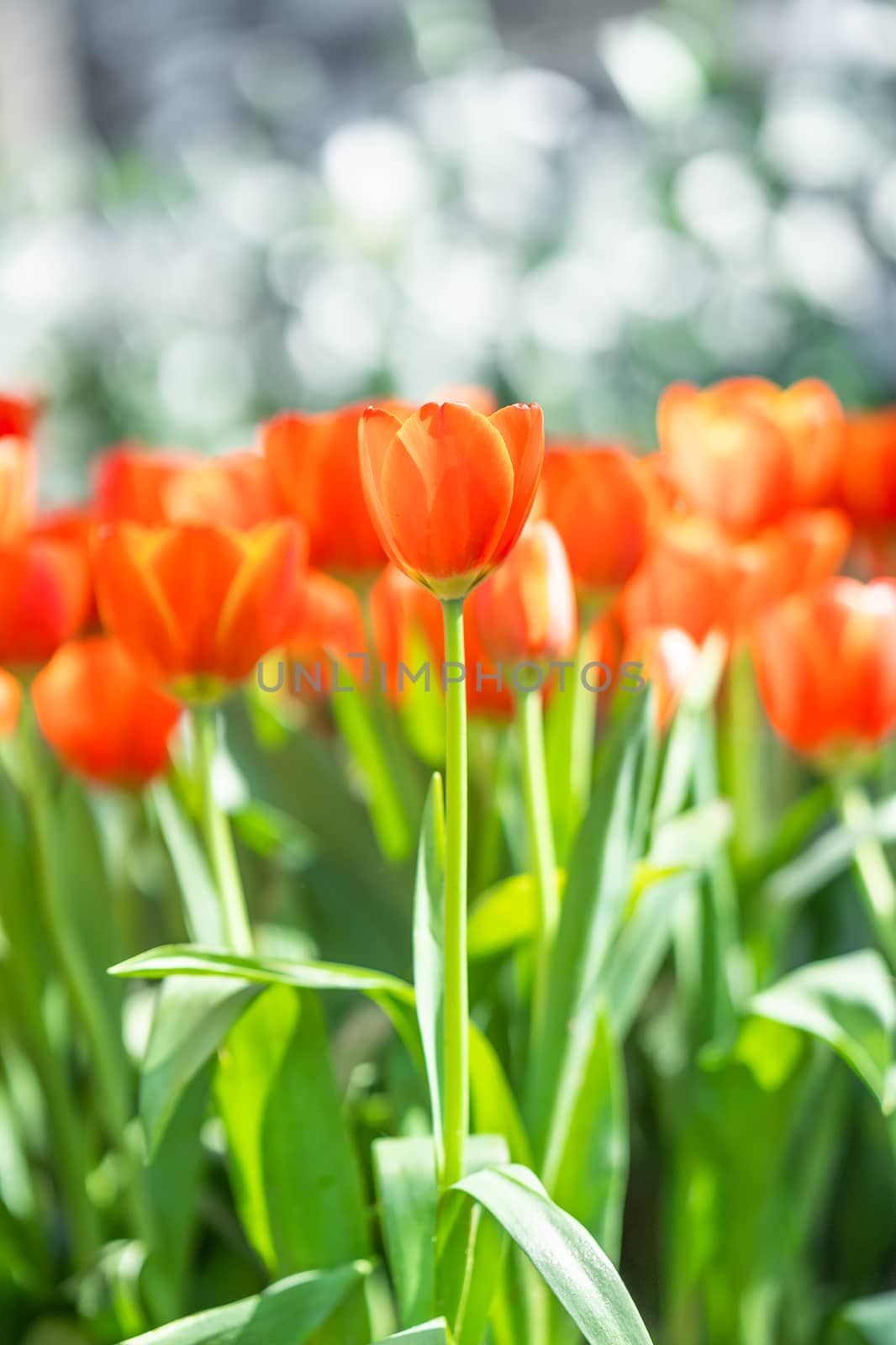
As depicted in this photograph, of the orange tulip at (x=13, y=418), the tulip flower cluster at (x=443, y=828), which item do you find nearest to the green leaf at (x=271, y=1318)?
the tulip flower cluster at (x=443, y=828)

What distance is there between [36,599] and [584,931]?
0.22 metres

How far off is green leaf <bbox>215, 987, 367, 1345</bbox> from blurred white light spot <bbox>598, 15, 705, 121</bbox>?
5.38 ft

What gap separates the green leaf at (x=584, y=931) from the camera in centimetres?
44

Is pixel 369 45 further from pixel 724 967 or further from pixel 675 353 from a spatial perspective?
pixel 724 967

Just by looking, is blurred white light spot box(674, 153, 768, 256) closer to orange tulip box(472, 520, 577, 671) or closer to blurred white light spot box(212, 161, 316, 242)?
blurred white light spot box(212, 161, 316, 242)

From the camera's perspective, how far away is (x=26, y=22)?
3570mm

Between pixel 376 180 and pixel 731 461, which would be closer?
pixel 731 461

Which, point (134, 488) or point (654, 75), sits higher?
point (654, 75)

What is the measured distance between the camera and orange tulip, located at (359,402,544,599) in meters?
0.34

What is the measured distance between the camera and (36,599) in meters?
0.48

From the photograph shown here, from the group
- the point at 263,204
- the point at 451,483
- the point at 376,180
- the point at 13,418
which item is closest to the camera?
the point at 451,483

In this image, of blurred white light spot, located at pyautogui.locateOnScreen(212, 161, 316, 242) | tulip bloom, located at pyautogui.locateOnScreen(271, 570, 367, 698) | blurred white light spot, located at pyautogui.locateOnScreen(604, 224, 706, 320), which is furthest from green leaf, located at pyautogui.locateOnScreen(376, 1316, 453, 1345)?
blurred white light spot, located at pyautogui.locateOnScreen(212, 161, 316, 242)

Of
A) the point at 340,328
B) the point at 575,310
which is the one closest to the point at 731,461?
the point at 575,310

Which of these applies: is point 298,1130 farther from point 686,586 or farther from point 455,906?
point 686,586
